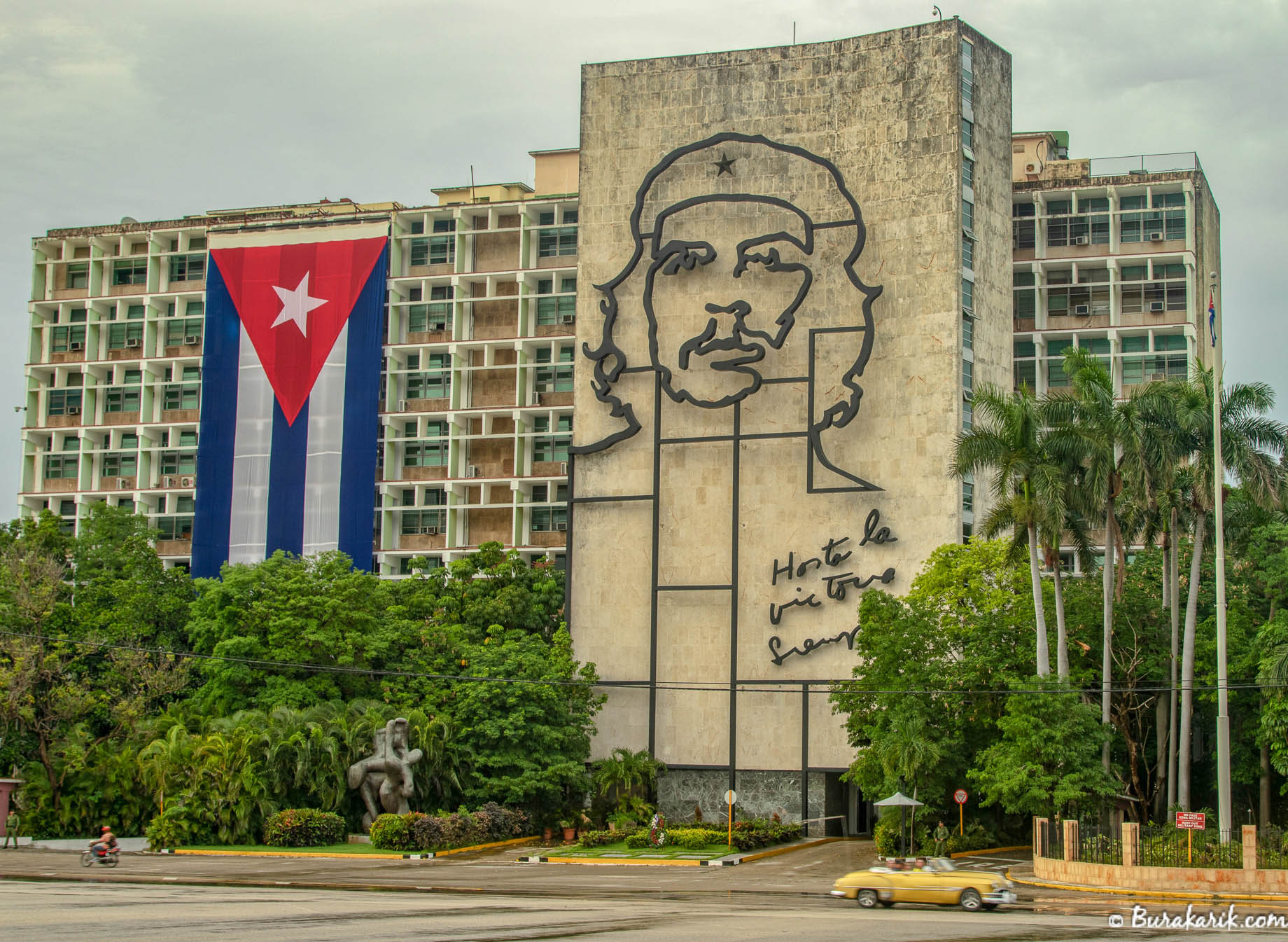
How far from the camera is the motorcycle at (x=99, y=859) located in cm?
4622

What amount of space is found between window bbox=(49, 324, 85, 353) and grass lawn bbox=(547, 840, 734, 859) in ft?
191

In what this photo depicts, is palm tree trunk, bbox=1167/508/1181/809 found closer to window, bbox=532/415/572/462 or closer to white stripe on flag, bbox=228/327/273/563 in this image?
window, bbox=532/415/572/462

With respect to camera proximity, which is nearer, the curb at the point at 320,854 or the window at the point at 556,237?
the curb at the point at 320,854

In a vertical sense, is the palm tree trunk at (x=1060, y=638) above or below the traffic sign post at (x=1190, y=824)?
above

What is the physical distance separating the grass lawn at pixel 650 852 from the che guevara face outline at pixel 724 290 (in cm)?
2048

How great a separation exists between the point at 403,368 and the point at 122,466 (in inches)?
776

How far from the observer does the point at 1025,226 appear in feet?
279

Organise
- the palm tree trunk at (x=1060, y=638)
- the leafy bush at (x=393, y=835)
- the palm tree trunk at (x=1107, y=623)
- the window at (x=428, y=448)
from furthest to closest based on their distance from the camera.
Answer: the window at (x=428, y=448)
the leafy bush at (x=393, y=835)
the palm tree trunk at (x=1107, y=623)
the palm tree trunk at (x=1060, y=638)

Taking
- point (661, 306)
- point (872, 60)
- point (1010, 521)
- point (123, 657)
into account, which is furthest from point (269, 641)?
point (872, 60)

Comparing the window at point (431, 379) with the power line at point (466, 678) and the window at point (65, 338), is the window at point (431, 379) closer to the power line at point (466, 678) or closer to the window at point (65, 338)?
the window at point (65, 338)

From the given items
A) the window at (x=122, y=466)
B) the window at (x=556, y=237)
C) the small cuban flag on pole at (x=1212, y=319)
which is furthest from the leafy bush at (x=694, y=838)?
the window at (x=122, y=466)

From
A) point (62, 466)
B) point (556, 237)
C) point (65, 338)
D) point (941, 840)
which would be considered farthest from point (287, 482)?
point (941, 840)

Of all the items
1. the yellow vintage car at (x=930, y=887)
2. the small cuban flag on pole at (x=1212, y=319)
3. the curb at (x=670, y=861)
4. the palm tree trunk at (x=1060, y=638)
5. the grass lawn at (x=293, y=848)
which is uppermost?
the small cuban flag on pole at (x=1212, y=319)

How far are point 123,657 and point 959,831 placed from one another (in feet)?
118
